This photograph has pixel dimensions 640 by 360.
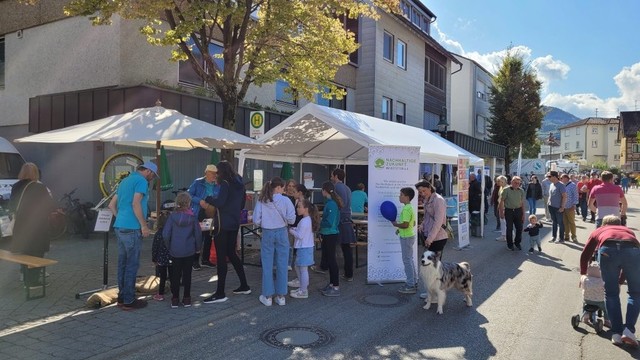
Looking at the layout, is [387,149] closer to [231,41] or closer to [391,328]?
[391,328]

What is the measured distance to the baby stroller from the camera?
541 centimetres

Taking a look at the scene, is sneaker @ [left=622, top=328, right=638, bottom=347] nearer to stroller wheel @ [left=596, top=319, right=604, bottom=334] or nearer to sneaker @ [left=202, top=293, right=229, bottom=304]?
stroller wheel @ [left=596, top=319, right=604, bottom=334]

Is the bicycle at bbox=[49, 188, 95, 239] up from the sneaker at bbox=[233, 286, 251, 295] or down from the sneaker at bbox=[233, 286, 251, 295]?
up

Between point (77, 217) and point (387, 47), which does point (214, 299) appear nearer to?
point (77, 217)

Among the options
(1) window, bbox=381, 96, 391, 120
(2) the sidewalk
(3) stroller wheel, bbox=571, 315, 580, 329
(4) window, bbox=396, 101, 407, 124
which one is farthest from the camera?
(4) window, bbox=396, 101, 407, 124

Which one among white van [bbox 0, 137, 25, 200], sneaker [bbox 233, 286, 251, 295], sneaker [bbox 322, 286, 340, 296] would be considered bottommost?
sneaker [bbox 322, 286, 340, 296]

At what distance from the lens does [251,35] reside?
10617mm

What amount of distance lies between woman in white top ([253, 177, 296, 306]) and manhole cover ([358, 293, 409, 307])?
1221 millimetres

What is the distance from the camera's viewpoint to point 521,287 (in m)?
7.76

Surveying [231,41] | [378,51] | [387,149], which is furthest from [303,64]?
[378,51]

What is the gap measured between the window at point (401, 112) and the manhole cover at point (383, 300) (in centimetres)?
1828

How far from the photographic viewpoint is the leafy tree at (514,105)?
3503 centimetres

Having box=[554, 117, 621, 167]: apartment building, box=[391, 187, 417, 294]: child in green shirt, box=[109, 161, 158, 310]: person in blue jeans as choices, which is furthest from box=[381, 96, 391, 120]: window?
box=[554, 117, 621, 167]: apartment building

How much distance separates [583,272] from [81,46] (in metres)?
13.6
